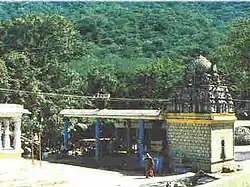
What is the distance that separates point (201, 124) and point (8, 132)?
7.63 meters

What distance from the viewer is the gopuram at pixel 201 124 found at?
18984 mm

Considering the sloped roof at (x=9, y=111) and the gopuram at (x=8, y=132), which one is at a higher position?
the sloped roof at (x=9, y=111)

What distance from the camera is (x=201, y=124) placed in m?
19.1

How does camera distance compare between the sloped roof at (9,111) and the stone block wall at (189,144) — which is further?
the stone block wall at (189,144)

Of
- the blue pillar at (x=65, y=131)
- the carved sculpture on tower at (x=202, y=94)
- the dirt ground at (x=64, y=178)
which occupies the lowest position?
the dirt ground at (x=64, y=178)

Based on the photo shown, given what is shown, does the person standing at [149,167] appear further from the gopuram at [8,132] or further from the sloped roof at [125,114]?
the gopuram at [8,132]

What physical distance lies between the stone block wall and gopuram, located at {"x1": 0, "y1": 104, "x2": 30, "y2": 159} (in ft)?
20.9

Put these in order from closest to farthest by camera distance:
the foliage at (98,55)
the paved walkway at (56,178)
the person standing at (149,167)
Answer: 1. the paved walkway at (56,178)
2. the person standing at (149,167)
3. the foliage at (98,55)

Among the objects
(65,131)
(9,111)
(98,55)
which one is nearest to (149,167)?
(9,111)

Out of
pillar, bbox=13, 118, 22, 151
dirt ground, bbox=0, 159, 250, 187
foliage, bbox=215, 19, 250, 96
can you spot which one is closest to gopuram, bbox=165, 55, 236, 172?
dirt ground, bbox=0, 159, 250, 187

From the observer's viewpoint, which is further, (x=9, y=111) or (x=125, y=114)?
Result: (x=125, y=114)

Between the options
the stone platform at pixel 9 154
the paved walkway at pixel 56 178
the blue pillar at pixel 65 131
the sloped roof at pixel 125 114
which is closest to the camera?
the paved walkway at pixel 56 178

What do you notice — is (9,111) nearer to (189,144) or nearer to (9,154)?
(9,154)

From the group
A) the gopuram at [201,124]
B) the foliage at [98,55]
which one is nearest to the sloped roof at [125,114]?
the gopuram at [201,124]
